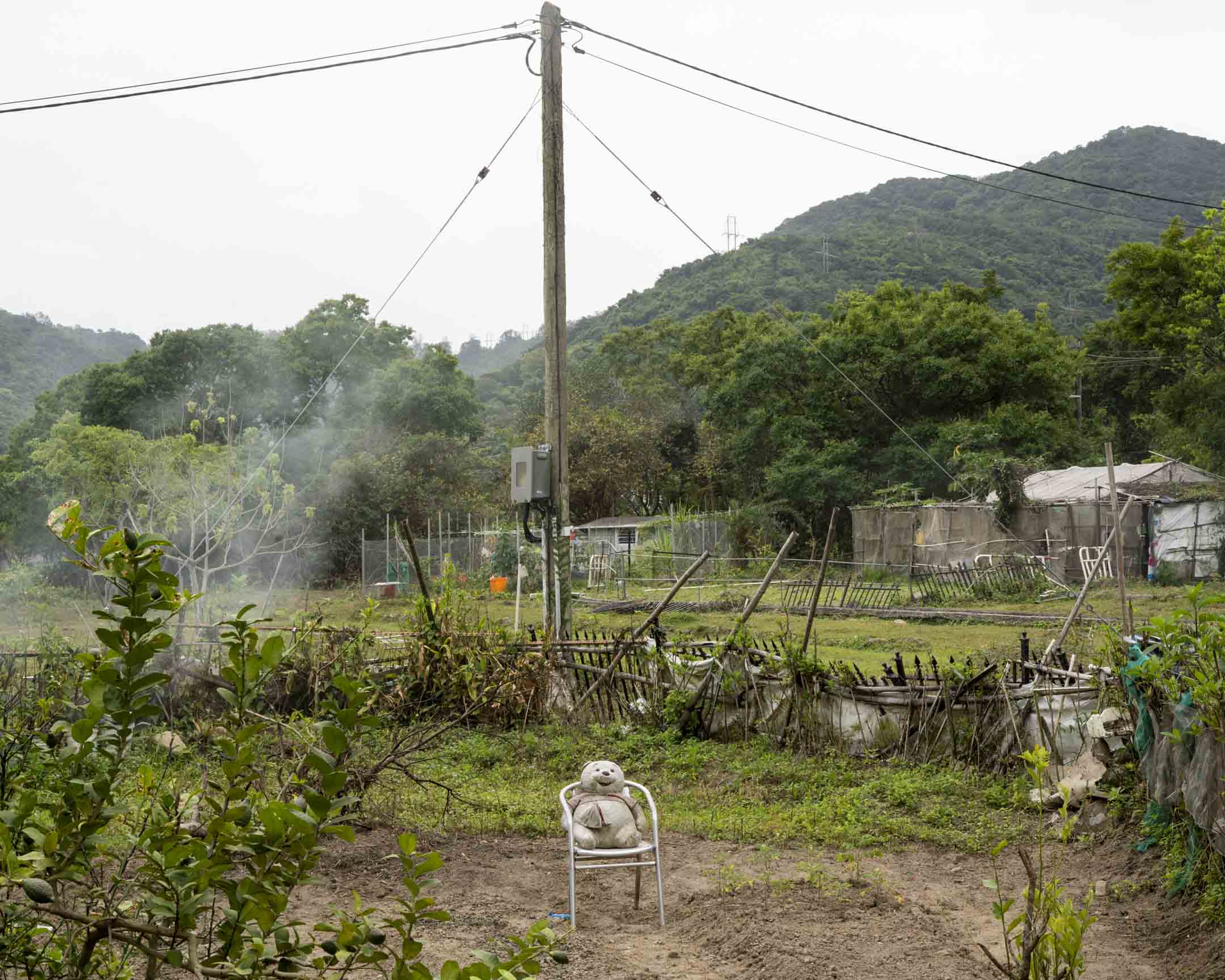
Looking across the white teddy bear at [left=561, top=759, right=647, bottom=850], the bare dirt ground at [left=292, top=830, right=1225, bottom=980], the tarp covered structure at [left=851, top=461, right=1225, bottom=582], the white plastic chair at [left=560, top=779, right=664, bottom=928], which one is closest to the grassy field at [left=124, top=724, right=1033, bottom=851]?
the bare dirt ground at [left=292, top=830, right=1225, bottom=980]

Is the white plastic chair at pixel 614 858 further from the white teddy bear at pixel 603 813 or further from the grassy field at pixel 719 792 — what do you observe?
the grassy field at pixel 719 792

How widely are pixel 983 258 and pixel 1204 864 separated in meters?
53.8

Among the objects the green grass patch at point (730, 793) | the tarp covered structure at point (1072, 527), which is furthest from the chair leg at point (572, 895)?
the tarp covered structure at point (1072, 527)

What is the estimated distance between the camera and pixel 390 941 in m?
4.71

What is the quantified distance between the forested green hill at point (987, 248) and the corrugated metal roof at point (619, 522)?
1596 cm

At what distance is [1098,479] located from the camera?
22797 mm

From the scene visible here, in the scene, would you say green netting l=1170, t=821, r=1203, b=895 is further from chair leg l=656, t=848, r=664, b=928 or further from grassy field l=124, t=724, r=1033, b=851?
chair leg l=656, t=848, r=664, b=928

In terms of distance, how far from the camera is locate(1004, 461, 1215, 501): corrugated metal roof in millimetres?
22516

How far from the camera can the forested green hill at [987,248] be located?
51.2 metres

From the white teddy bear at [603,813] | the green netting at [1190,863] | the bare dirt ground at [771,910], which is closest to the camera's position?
the bare dirt ground at [771,910]

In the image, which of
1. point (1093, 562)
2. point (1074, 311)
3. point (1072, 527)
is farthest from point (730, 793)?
point (1074, 311)

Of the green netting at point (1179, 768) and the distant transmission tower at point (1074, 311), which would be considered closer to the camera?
the green netting at point (1179, 768)

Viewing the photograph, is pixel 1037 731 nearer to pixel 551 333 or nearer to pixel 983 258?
pixel 551 333

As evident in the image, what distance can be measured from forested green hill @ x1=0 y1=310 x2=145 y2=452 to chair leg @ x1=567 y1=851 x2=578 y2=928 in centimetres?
2667
